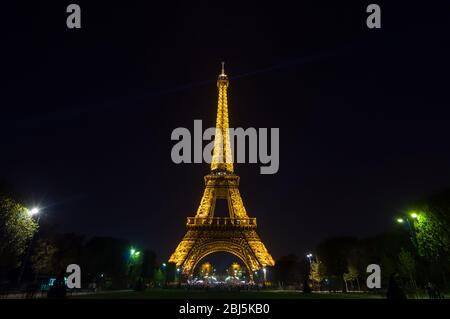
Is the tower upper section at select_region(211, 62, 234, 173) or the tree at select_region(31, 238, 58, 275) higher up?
the tower upper section at select_region(211, 62, 234, 173)

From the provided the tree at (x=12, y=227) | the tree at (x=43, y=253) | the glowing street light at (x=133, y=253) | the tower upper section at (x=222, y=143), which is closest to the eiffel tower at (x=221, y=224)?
the tower upper section at (x=222, y=143)

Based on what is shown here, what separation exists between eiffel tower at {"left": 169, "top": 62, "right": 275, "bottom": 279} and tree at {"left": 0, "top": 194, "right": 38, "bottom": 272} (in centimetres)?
3532

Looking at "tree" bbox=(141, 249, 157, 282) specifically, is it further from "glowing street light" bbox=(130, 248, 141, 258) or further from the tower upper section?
the tower upper section

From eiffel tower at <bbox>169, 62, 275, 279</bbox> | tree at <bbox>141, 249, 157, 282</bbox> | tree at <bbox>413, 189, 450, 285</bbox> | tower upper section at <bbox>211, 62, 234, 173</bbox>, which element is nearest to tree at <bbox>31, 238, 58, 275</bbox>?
eiffel tower at <bbox>169, 62, 275, 279</bbox>

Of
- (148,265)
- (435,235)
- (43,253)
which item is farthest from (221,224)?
(435,235)

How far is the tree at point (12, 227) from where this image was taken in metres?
35.1

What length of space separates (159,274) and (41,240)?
34.6m

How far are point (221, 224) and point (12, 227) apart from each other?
46970 mm

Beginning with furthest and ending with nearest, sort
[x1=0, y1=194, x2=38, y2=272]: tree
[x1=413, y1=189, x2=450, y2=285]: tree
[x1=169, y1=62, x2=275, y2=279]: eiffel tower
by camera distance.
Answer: [x1=169, y1=62, x2=275, y2=279]: eiffel tower → [x1=413, y1=189, x2=450, y2=285]: tree → [x1=0, y1=194, x2=38, y2=272]: tree

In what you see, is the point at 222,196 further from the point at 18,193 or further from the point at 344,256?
the point at 18,193

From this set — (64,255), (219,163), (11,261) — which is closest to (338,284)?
(219,163)

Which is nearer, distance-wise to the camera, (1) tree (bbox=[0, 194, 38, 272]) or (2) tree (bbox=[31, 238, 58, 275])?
(1) tree (bbox=[0, 194, 38, 272])

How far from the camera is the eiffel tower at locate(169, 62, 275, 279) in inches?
2891
